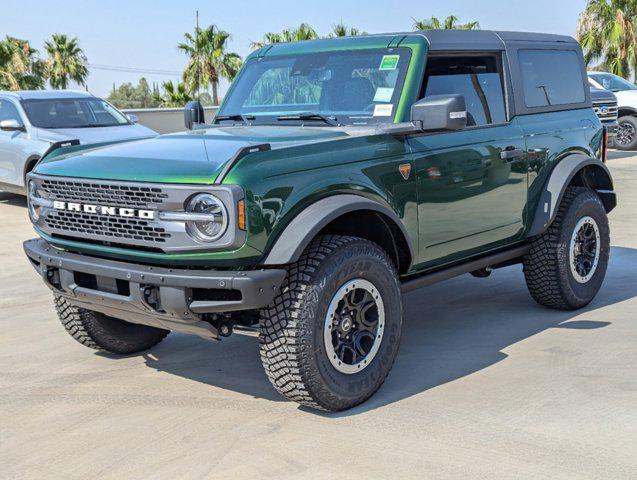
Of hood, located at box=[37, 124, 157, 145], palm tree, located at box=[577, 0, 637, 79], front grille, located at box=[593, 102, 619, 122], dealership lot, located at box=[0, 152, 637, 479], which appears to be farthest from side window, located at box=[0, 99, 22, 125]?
palm tree, located at box=[577, 0, 637, 79]

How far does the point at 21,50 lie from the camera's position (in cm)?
4016

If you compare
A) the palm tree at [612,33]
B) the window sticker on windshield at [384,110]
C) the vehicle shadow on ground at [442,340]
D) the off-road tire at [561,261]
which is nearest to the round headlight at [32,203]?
the vehicle shadow on ground at [442,340]

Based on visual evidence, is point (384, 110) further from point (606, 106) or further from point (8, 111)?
point (606, 106)

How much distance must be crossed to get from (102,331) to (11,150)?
789 cm

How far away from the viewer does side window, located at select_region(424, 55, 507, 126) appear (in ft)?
17.4

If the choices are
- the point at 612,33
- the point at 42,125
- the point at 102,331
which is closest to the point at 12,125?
the point at 42,125

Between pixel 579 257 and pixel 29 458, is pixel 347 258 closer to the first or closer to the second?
pixel 29 458

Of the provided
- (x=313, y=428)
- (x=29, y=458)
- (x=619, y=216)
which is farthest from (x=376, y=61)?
(x=619, y=216)

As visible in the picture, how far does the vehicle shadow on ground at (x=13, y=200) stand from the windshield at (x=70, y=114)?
1.41m

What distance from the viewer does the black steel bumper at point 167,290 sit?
4.01 metres

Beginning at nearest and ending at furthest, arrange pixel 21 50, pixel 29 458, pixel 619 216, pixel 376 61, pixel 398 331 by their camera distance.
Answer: pixel 29 458 < pixel 398 331 < pixel 376 61 < pixel 619 216 < pixel 21 50

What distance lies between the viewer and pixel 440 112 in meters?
4.67

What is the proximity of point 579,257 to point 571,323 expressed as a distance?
0.64 metres

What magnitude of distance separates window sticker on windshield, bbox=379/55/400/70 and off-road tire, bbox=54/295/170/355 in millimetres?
2187
